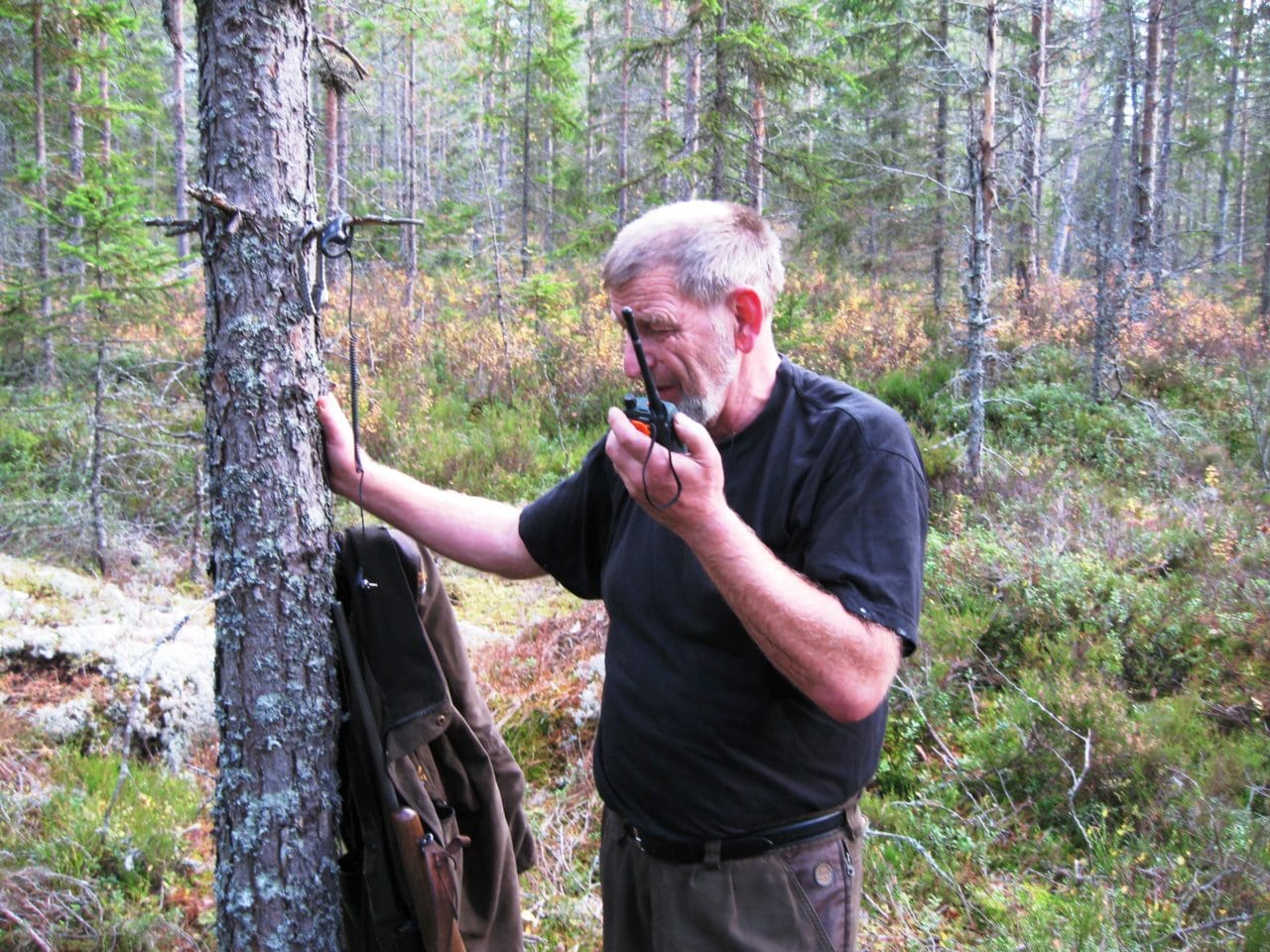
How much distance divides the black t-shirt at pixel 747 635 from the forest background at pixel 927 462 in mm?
1000

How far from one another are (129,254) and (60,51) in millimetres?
5685

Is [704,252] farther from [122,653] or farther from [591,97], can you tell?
[591,97]

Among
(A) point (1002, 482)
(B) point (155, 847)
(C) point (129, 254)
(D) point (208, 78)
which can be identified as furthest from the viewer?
(A) point (1002, 482)

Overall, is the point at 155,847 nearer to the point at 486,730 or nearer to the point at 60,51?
the point at 486,730

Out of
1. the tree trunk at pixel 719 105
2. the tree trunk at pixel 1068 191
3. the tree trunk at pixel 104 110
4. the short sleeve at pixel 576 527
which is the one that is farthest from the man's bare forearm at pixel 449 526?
the tree trunk at pixel 1068 191

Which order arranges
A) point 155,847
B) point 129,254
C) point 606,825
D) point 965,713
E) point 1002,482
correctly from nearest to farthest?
point 606,825 < point 155,847 < point 965,713 < point 129,254 < point 1002,482

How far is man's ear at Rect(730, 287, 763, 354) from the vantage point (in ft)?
6.23

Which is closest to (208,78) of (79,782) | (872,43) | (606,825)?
(606,825)

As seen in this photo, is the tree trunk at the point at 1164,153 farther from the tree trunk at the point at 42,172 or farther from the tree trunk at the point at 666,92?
the tree trunk at the point at 42,172

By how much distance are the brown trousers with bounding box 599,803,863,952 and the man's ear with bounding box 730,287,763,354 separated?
1054 millimetres

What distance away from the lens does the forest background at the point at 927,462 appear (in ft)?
10.8

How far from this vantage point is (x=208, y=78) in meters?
2.00

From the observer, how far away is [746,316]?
1.92 meters

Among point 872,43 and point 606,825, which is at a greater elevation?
point 872,43
